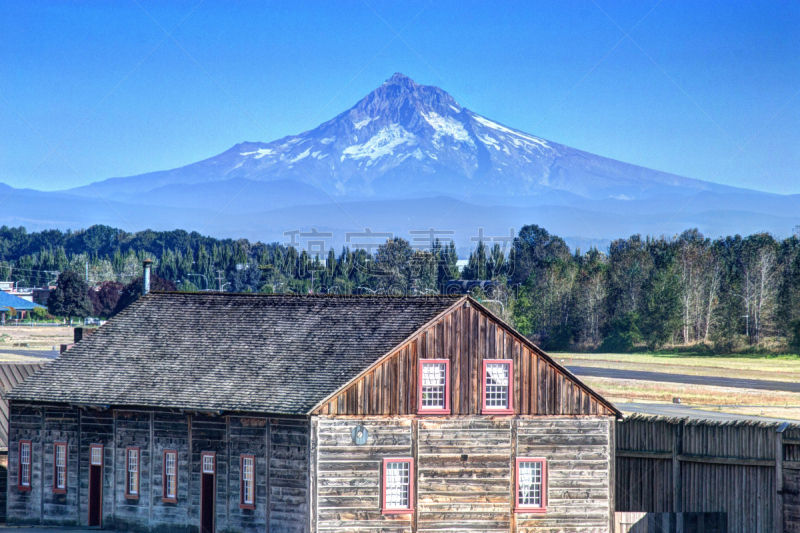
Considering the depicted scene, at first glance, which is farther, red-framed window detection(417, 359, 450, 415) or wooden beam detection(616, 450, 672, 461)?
red-framed window detection(417, 359, 450, 415)

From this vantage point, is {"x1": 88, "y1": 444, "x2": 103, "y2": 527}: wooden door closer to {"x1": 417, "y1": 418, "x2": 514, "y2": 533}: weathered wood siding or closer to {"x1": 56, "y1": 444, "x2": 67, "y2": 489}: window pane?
{"x1": 56, "y1": 444, "x2": 67, "y2": 489}: window pane

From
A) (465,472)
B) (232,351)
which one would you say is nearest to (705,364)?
(465,472)

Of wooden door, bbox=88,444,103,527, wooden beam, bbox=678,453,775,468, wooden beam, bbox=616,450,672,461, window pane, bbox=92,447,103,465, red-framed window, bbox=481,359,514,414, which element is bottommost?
wooden door, bbox=88,444,103,527

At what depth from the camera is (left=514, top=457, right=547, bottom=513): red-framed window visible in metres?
34.7

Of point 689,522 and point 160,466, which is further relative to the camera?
point 160,466

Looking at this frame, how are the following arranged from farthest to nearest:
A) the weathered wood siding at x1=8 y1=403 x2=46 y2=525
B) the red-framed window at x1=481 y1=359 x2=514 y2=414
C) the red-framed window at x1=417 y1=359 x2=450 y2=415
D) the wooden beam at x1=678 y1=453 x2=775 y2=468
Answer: the weathered wood siding at x1=8 y1=403 x2=46 y2=525
the red-framed window at x1=481 y1=359 x2=514 y2=414
the red-framed window at x1=417 y1=359 x2=450 y2=415
the wooden beam at x1=678 y1=453 x2=775 y2=468

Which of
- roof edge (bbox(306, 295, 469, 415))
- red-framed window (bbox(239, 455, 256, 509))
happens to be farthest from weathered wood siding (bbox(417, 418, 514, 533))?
red-framed window (bbox(239, 455, 256, 509))

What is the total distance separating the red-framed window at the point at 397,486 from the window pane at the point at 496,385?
3.52 m

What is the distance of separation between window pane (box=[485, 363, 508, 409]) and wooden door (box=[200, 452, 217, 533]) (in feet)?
31.7

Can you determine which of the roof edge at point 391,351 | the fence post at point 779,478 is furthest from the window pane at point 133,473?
the fence post at point 779,478

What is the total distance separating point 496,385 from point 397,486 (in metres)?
4.79

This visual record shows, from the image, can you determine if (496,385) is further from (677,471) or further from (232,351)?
(232,351)

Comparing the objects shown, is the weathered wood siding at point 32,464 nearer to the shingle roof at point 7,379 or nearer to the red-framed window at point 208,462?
the shingle roof at point 7,379

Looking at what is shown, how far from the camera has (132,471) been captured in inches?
1478
